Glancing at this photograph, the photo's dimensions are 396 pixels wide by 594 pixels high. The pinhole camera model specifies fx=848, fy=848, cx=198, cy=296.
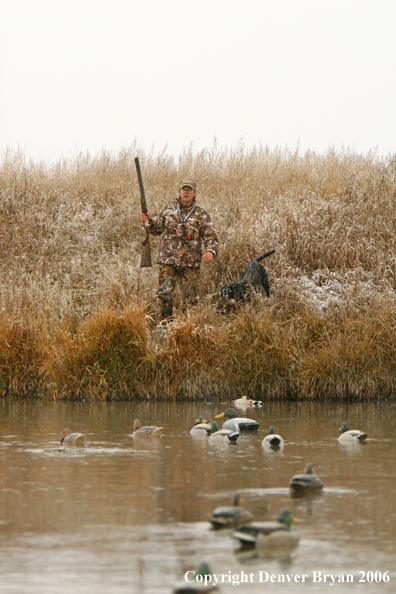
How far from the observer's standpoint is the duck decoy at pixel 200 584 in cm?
386

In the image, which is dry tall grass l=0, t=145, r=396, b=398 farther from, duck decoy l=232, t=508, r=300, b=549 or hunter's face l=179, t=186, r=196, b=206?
duck decoy l=232, t=508, r=300, b=549

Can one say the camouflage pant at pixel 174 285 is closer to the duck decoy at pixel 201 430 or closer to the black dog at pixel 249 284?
the black dog at pixel 249 284

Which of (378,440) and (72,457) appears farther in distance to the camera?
(378,440)

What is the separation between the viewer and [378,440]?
8562 mm

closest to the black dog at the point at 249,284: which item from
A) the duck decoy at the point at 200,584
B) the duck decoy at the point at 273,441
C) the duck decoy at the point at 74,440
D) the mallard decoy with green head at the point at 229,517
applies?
the duck decoy at the point at 273,441

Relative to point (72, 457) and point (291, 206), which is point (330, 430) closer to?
point (72, 457)

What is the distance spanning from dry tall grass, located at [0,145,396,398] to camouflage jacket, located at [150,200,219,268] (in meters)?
0.79

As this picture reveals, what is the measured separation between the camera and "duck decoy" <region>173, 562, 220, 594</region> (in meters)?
3.86

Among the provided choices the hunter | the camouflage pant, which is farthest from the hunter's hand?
the camouflage pant

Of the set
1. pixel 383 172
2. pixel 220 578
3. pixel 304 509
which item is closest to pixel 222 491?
pixel 304 509

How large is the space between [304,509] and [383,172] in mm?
13858

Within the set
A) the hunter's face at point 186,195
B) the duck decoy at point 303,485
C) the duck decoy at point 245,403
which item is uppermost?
the hunter's face at point 186,195

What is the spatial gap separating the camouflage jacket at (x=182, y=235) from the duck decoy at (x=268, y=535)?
8271 millimetres

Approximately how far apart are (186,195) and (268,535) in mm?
8759
